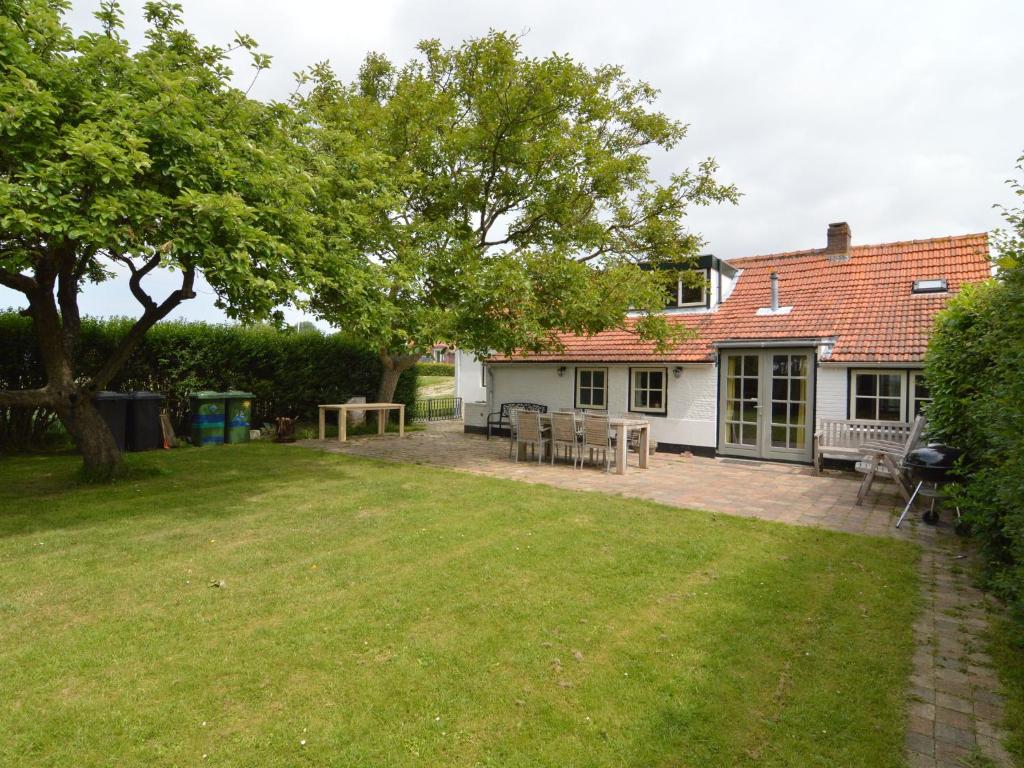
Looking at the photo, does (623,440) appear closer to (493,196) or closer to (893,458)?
(893,458)

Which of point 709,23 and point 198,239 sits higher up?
point 709,23

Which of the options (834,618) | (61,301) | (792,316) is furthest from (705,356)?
(61,301)

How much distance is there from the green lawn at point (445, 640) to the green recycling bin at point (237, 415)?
6.92 meters

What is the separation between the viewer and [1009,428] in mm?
3914

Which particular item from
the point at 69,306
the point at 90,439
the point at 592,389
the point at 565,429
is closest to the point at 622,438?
the point at 565,429

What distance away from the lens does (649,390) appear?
48.5ft

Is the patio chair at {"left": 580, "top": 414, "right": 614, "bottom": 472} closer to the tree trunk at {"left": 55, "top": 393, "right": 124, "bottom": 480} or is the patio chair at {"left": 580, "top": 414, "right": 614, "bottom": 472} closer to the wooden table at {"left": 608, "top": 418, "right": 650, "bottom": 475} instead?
the wooden table at {"left": 608, "top": 418, "right": 650, "bottom": 475}

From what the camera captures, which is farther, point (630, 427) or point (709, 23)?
point (630, 427)

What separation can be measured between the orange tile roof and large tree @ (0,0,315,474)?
715cm

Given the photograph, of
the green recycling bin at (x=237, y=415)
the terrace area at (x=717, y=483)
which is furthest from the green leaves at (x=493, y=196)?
the green recycling bin at (x=237, y=415)

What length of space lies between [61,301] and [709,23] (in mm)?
10210

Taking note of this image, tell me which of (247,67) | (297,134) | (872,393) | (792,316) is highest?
(247,67)

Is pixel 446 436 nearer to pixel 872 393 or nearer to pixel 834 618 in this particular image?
pixel 872 393

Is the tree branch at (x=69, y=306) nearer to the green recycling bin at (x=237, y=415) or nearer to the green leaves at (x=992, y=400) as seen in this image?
the green recycling bin at (x=237, y=415)
